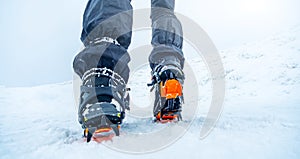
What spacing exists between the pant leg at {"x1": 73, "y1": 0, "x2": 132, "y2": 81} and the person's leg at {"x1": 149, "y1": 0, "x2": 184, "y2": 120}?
0.23m

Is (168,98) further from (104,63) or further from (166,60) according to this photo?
(104,63)

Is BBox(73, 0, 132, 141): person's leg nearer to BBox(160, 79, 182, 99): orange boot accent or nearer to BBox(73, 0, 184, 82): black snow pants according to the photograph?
BBox(73, 0, 184, 82): black snow pants

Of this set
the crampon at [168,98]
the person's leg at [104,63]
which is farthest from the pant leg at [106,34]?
the crampon at [168,98]

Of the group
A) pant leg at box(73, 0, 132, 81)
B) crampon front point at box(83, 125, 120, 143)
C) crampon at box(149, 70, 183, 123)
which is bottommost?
crampon front point at box(83, 125, 120, 143)

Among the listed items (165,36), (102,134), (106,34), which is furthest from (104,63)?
(165,36)

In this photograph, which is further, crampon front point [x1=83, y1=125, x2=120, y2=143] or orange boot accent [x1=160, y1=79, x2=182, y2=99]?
orange boot accent [x1=160, y1=79, x2=182, y2=99]

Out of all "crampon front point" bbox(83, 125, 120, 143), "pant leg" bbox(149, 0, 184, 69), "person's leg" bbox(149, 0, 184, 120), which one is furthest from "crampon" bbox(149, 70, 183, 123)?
"crampon front point" bbox(83, 125, 120, 143)

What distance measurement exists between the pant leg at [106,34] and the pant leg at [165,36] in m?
0.26

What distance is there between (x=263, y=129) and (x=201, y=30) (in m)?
1.59

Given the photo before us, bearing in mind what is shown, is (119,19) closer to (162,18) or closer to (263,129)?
(162,18)

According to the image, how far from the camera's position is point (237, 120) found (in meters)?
1.30

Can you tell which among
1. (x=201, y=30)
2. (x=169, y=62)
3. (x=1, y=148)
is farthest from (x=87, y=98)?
(x=201, y=30)

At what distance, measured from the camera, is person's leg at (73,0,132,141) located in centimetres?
99

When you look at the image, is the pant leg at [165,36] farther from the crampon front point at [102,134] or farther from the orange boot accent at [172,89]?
the crampon front point at [102,134]
